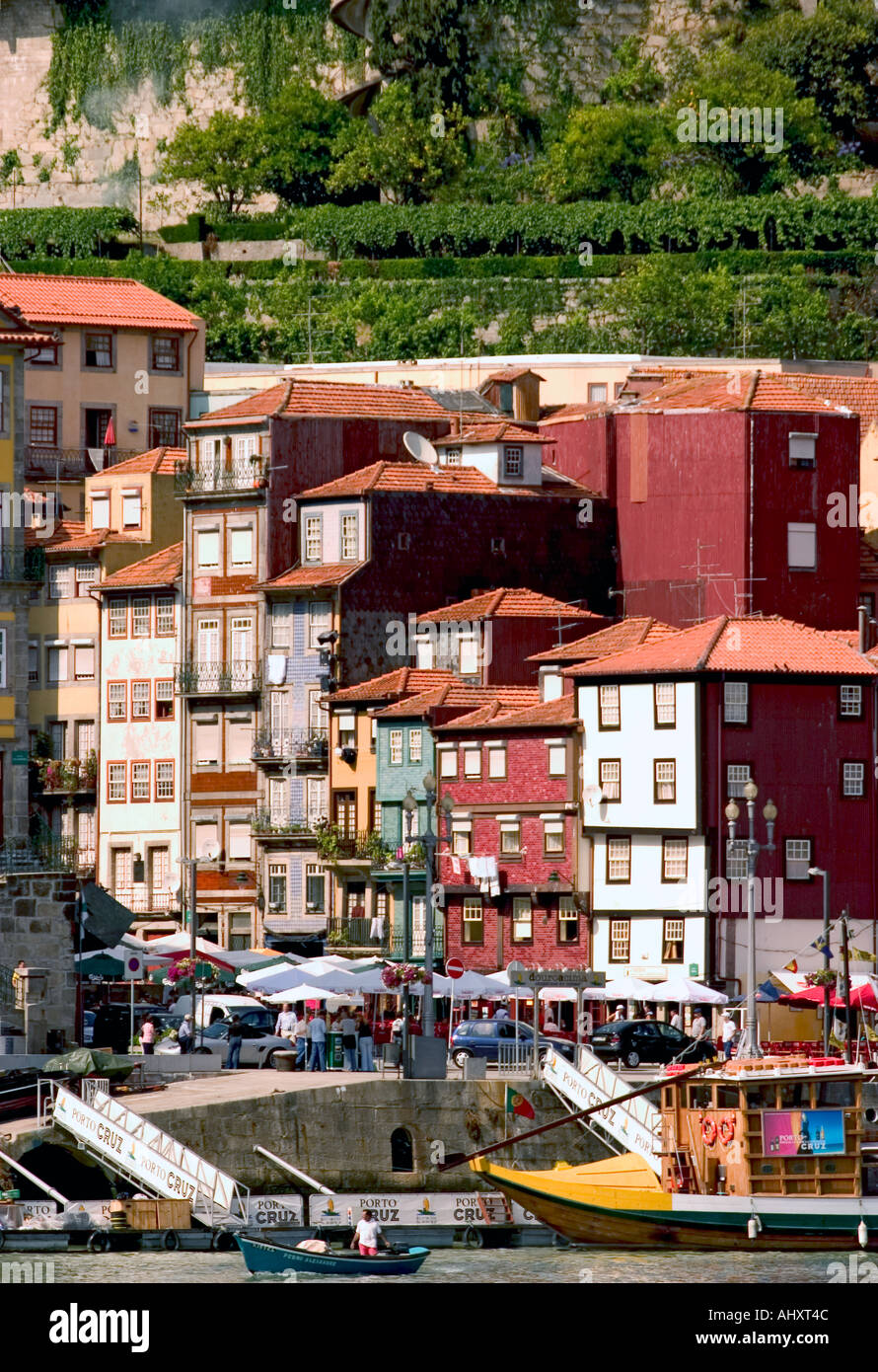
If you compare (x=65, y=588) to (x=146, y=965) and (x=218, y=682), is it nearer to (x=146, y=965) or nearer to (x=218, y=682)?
(x=218, y=682)

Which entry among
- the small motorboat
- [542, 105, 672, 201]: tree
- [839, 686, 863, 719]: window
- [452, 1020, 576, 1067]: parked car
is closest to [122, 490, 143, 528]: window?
[839, 686, 863, 719]: window

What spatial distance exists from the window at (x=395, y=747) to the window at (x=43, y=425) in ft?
86.2

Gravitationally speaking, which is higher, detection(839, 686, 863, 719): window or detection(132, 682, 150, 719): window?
detection(839, 686, 863, 719): window

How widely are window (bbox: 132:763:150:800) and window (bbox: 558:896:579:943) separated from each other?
61.9ft

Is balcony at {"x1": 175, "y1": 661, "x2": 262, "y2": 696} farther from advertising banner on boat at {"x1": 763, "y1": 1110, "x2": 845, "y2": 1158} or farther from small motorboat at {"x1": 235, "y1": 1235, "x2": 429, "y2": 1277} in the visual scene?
small motorboat at {"x1": 235, "y1": 1235, "x2": 429, "y2": 1277}

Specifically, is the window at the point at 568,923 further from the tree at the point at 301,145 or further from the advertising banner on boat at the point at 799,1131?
the tree at the point at 301,145

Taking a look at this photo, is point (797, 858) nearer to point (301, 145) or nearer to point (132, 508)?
point (132, 508)

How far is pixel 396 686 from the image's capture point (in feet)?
340

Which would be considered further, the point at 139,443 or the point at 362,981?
the point at 139,443

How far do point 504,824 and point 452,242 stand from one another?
2381 inches

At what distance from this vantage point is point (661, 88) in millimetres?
163000

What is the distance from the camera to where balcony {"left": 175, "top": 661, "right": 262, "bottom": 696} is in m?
108

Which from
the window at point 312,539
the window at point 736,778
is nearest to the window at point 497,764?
the window at point 736,778
